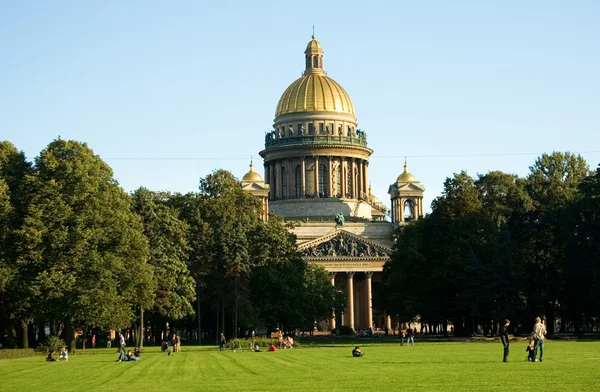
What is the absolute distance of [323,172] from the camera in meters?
177

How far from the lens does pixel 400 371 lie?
4078cm

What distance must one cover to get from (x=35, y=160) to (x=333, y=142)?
10129 cm

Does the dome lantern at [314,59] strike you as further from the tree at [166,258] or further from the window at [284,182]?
the tree at [166,258]

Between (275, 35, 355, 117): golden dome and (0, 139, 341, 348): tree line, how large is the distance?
7312cm

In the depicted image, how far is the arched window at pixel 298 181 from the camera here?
17625 cm

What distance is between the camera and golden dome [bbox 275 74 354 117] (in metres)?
175

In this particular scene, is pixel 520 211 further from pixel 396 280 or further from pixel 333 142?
pixel 333 142

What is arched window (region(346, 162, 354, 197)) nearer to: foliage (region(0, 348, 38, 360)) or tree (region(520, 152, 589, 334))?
tree (region(520, 152, 589, 334))

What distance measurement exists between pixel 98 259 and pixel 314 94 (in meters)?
106

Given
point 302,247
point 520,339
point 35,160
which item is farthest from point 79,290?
point 302,247

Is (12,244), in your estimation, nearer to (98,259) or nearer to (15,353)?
(98,259)

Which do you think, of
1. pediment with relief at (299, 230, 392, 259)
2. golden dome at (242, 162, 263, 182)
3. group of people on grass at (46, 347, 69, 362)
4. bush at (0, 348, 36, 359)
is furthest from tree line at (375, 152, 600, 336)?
golden dome at (242, 162, 263, 182)

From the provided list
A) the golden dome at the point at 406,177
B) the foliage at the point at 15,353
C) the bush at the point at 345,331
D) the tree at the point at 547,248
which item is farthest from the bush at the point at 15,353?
the golden dome at the point at 406,177

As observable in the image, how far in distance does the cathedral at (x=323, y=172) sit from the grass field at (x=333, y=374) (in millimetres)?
112024
